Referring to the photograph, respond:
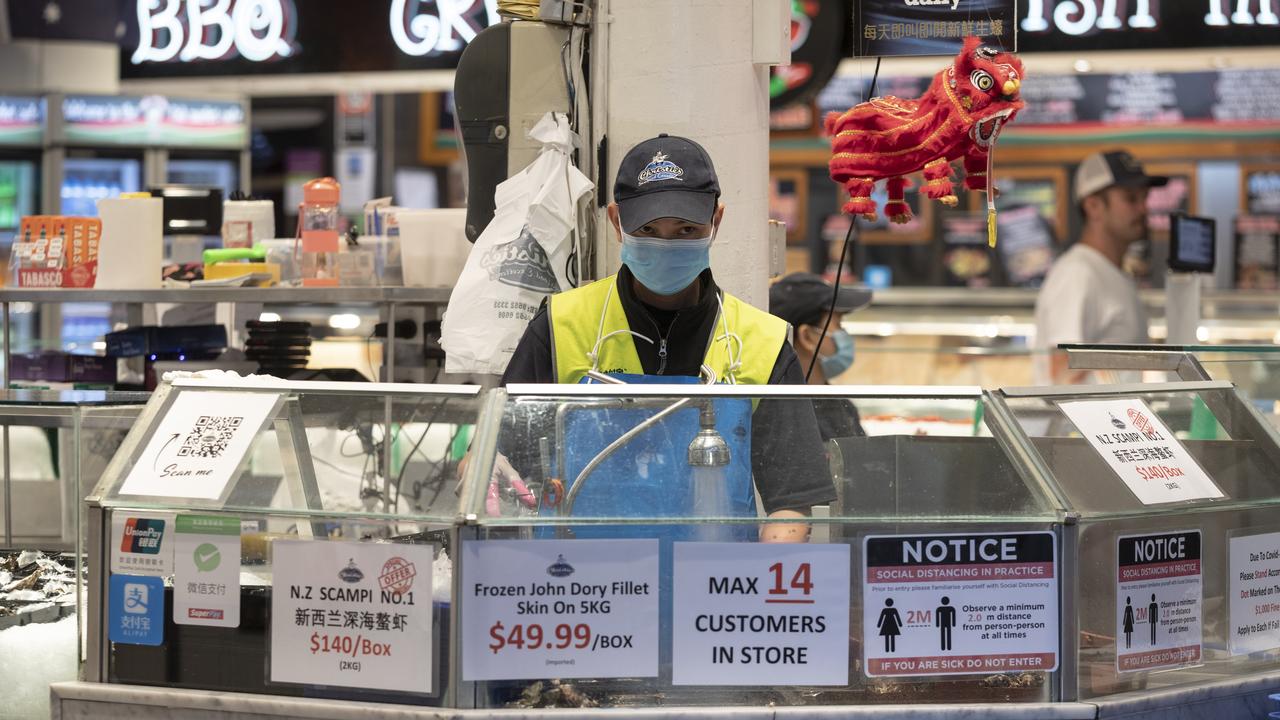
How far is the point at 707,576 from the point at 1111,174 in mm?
5123

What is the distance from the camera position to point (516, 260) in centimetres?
327

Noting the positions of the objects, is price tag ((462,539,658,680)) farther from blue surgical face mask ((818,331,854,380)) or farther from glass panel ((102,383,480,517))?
blue surgical face mask ((818,331,854,380))

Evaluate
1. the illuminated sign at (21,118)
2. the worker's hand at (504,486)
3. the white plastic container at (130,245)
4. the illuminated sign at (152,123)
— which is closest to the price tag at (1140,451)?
the worker's hand at (504,486)

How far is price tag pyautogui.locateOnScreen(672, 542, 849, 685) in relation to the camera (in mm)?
2209

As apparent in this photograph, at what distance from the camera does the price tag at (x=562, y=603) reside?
2.20 meters

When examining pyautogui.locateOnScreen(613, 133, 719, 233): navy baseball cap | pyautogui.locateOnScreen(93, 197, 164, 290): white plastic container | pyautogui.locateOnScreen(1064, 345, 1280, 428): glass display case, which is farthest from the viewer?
pyautogui.locateOnScreen(93, 197, 164, 290): white plastic container

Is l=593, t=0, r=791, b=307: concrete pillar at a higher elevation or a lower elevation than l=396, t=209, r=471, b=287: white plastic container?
higher

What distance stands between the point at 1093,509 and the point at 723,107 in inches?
58.2

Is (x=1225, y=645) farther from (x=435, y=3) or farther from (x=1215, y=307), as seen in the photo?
(x=1215, y=307)

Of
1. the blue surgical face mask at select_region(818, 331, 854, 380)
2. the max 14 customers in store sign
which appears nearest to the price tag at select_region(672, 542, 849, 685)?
the blue surgical face mask at select_region(818, 331, 854, 380)

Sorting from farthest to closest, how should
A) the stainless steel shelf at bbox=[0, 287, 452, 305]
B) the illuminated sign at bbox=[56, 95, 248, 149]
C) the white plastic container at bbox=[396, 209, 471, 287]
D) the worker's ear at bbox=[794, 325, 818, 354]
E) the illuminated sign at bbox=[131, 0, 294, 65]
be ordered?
1. the illuminated sign at bbox=[56, 95, 248, 149]
2. the illuminated sign at bbox=[131, 0, 294, 65]
3. the worker's ear at bbox=[794, 325, 818, 354]
4. the white plastic container at bbox=[396, 209, 471, 287]
5. the stainless steel shelf at bbox=[0, 287, 452, 305]

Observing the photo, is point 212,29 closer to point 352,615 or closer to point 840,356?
→ point 840,356

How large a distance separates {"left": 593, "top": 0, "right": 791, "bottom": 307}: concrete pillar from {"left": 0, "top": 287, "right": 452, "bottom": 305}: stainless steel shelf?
846 millimetres

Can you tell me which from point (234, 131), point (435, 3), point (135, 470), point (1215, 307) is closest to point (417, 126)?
point (234, 131)
